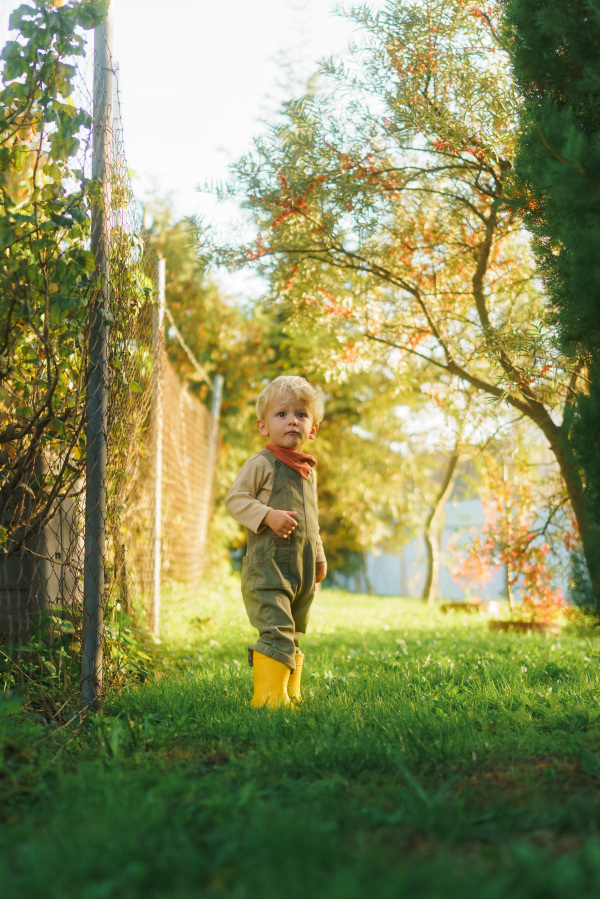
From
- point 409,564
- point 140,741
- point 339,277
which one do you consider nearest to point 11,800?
point 140,741

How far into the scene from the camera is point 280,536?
3.11 metres

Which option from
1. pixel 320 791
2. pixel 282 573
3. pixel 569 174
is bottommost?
pixel 320 791

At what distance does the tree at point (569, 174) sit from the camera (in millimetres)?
2326

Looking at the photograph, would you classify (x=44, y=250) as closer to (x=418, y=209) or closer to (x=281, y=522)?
(x=281, y=522)

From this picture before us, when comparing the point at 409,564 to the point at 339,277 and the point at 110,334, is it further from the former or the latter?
the point at 110,334

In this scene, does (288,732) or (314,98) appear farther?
(314,98)

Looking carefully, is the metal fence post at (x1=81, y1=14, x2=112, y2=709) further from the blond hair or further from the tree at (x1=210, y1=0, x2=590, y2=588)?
the tree at (x1=210, y1=0, x2=590, y2=588)

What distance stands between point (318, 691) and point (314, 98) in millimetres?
3282

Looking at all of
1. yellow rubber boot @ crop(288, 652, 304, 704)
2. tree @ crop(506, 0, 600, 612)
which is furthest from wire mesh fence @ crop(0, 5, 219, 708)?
tree @ crop(506, 0, 600, 612)

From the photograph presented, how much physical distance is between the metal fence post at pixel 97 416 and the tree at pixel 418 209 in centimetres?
135

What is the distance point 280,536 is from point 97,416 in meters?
0.92

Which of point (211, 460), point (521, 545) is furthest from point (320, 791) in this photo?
point (211, 460)

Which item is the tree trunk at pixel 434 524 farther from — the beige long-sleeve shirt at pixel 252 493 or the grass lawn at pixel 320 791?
the beige long-sleeve shirt at pixel 252 493

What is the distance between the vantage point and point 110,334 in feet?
10.3
